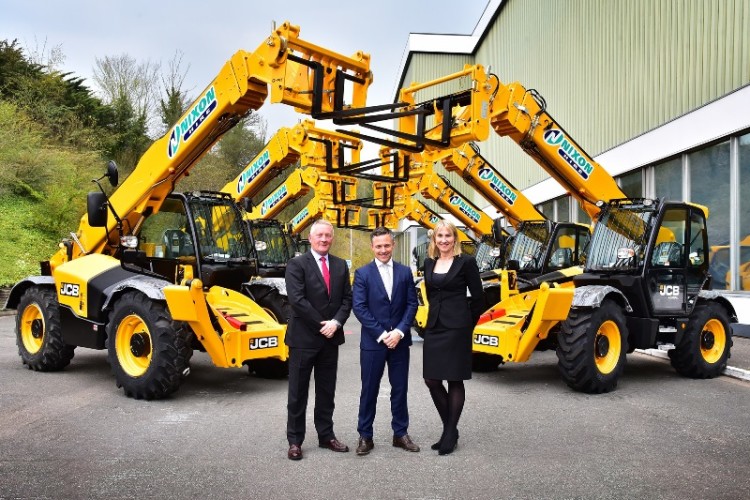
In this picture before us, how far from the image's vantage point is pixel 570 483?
4422 millimetres

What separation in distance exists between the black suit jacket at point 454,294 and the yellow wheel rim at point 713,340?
5.13m

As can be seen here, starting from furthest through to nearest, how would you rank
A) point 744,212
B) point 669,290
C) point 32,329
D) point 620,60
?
point 620,60 < point 744,212 < point 32,329 < point 669,290

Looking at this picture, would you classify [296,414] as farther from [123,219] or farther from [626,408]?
[123,219]

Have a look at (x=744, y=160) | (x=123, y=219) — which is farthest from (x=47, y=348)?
(x=744, y=160)

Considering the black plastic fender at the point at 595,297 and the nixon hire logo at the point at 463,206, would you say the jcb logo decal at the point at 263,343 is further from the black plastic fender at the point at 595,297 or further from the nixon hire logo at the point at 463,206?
the nixon hire logo at the point at 463,206

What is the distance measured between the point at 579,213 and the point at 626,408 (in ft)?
49.1

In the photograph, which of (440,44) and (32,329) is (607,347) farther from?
(440,44)

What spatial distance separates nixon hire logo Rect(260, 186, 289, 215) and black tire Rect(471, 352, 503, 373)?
1081 centimetres

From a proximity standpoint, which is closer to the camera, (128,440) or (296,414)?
(296,414)

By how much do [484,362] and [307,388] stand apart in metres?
4.58

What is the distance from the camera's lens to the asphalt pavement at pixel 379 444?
14.1ft

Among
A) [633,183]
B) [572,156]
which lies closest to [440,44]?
[633,183]

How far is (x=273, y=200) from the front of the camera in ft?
64.1

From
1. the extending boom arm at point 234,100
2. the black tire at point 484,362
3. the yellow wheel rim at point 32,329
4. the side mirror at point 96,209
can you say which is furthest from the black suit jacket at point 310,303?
the yellow wheel rim at point 32,329
